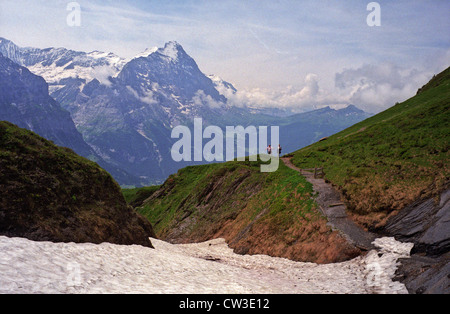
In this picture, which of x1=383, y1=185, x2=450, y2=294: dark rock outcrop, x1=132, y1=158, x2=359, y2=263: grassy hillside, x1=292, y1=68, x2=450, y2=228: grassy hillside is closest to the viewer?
x1=383, y1=185, x2=450, y2=294: dark rock outcrop

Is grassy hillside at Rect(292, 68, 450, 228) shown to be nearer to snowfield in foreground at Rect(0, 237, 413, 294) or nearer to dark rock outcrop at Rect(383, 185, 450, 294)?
dark rock outcrop at Rect(383, 185, 450, 294)

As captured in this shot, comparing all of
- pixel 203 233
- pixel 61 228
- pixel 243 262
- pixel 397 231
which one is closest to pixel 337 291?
pixel 397 231

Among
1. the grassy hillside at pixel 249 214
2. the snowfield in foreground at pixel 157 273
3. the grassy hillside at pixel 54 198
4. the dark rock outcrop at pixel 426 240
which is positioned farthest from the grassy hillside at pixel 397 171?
the grassy hillside at pixel 54 198

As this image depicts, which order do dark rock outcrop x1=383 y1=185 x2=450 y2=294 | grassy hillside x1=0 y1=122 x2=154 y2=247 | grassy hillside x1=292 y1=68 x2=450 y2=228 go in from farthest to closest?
grassy hillside x1=292 y1=68 x2=450 y2=228 → grassy hillside x1=0 y1=122 x2=154 y2=247 → dark rock outcrop x1=383 y1=185 x2=450 y2=294

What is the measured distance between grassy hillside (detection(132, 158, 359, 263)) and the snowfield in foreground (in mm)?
3124

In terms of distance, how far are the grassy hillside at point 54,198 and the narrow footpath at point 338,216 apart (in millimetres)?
17380

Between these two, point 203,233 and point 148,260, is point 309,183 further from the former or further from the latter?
point 148,260

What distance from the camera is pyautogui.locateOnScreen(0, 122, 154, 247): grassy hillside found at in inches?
765

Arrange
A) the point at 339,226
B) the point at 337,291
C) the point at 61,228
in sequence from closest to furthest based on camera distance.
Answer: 1. the point at 337,291
2. the point at 61,228
3. the point at 339,226

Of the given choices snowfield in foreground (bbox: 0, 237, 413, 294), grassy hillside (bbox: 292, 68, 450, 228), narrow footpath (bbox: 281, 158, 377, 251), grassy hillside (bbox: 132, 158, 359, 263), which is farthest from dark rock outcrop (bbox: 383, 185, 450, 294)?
grassy hillside (bbox: 132, 158, 359, 263)

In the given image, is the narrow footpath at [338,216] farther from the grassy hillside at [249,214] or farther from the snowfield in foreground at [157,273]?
the snowfield in foreground at [157,273]
